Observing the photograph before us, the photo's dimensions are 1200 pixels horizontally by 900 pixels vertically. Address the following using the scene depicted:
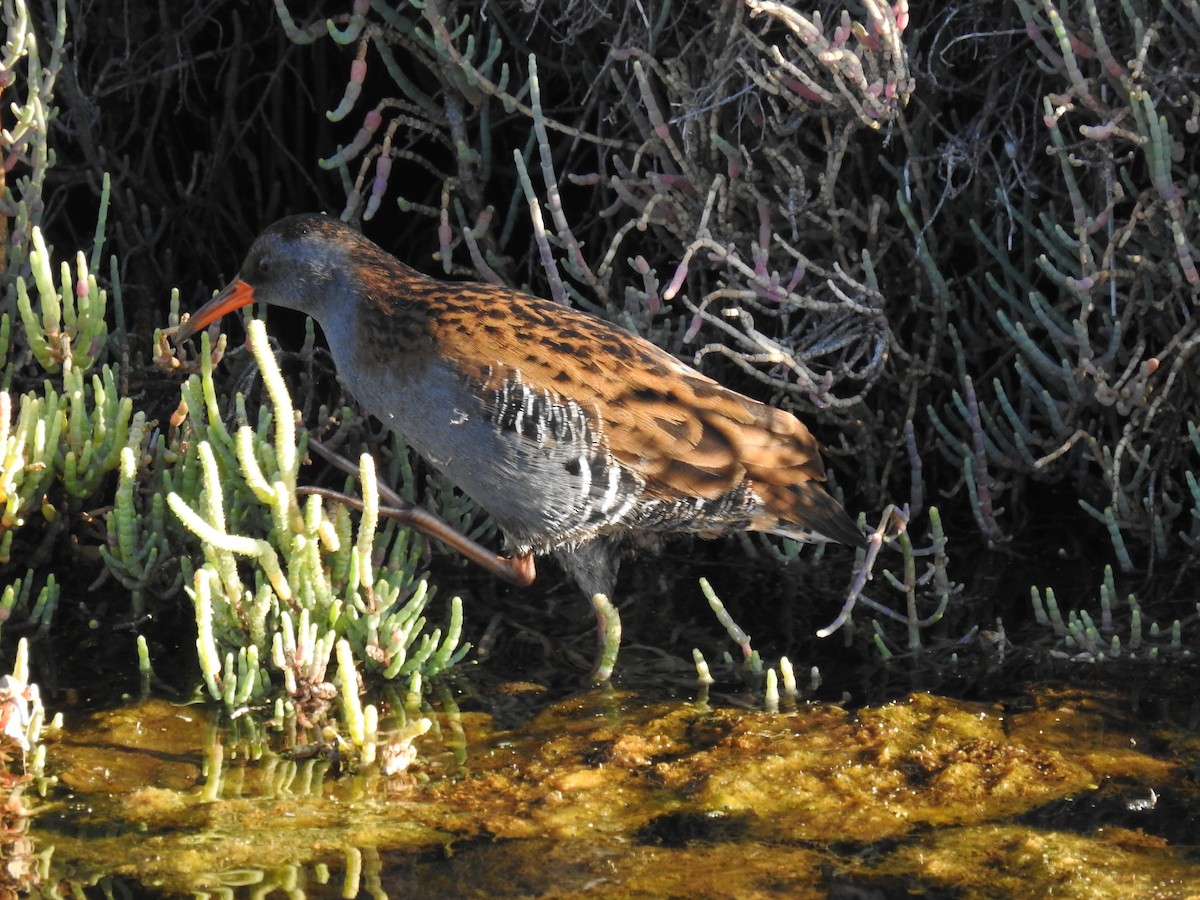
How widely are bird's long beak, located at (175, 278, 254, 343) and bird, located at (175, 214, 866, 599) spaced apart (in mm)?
303

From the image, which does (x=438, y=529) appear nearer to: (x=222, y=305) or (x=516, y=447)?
(x=516, y=447)

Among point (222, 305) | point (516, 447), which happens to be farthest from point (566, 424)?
point (222, 305)

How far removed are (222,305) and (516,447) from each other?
0.96 metres

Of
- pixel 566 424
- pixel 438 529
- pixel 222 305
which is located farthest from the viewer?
pixel 222 305

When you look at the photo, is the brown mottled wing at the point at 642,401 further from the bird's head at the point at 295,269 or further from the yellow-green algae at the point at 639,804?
the yellow-green algae at the point at 639,804

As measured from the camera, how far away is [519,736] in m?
3.33

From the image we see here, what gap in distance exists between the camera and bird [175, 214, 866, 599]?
354cm

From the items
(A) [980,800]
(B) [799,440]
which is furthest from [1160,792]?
(B) [799,440]

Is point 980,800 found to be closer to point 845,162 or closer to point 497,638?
point 497,638

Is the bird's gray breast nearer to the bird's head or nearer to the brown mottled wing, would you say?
the brown mottled wing

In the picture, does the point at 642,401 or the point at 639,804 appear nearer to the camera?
the point at 639,804

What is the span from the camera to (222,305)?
4020 millimetres

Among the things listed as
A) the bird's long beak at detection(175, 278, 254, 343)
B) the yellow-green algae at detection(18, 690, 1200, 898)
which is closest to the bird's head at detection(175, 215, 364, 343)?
the bird's long beak at detection(175, 278, 254, 343)

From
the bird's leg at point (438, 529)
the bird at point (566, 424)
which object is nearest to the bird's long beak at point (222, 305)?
the bird at point (566, 424)
